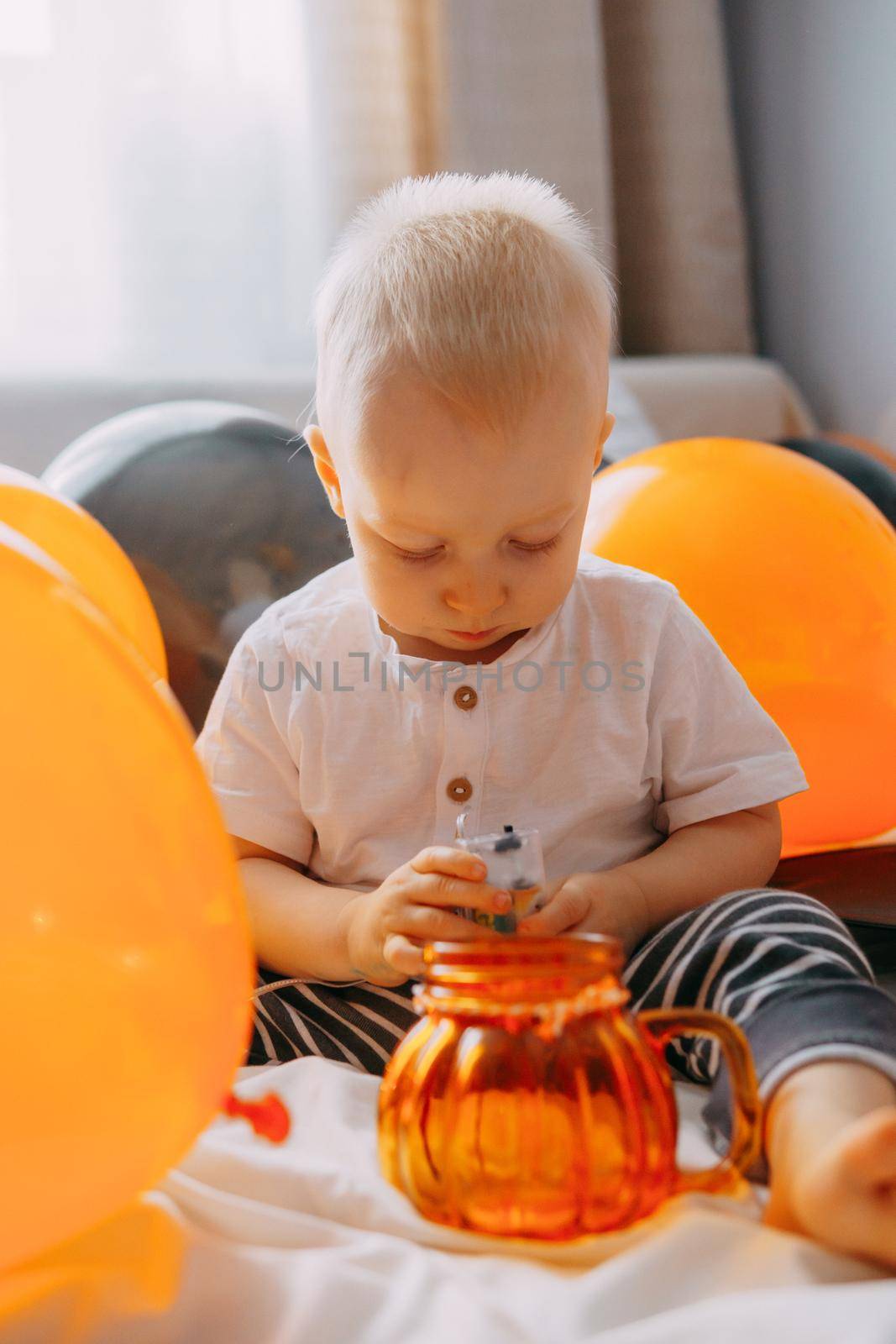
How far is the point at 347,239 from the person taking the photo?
3.08ft

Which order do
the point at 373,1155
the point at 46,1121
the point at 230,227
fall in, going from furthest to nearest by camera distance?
the point at 230,227 → the point at 373,1155 → the point at 46,1121

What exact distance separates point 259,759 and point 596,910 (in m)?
0.27

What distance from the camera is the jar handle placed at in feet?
1.87

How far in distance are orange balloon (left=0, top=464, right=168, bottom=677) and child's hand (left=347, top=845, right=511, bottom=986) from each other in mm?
423

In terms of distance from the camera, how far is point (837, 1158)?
525mm

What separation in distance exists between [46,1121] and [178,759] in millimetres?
139

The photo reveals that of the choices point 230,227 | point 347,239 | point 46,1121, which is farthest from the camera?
point 230,227

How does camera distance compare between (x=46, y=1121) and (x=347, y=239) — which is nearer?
(x=46, y=1121)

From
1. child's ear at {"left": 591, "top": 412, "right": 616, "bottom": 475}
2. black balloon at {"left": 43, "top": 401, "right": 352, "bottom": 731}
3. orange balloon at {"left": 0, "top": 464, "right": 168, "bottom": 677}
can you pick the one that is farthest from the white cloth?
black balloon at {"left": 43, "top": 401, "right": 352, "bottom": 731}

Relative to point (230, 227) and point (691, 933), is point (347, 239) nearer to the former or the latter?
point (691, 933)

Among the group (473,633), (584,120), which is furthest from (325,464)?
(584,120)

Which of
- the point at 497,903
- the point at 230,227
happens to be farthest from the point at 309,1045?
→ the point at 230,227

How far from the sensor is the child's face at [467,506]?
80 centimetres

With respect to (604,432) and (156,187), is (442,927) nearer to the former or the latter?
(604,432)
